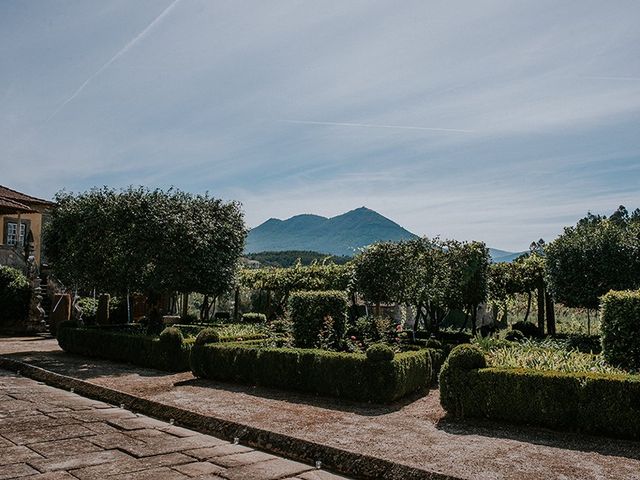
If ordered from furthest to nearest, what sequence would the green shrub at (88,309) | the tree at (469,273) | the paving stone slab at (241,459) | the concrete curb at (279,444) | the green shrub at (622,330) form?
the green shrub at (88,309) → the tree at (469,273) → the green shrub at (622,330) → the paving stone slab at (241,459) → the concrete curb at (279,444)

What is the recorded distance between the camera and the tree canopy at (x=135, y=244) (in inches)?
618

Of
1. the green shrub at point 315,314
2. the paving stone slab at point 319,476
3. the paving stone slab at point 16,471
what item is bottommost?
the paving stone slab at point 319,476

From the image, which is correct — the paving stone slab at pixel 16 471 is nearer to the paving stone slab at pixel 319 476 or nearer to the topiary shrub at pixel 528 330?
the paving stone slab at pixel 319 476

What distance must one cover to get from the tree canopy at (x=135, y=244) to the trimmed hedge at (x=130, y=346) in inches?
58.0

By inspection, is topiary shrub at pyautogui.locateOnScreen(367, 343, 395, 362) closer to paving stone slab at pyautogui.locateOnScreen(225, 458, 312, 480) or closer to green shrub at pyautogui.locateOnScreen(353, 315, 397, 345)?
green shrub at pyautogui.locateOnScreen(353, 315, 397, 345)

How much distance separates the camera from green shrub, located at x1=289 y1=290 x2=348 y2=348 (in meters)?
11.8

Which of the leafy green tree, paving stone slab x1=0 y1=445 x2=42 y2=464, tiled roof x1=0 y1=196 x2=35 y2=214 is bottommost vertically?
paving stone slab x1=0 y1=445 x2=42 y2=464

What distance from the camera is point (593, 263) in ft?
53.7

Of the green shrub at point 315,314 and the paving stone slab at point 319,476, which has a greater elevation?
the green shrub at point 315,314

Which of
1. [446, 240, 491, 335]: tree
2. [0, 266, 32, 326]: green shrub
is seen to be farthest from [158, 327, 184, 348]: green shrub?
[0, 266, 32, 326]: green shrub

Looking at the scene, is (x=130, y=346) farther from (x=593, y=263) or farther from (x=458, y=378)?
(x=593, y=263)

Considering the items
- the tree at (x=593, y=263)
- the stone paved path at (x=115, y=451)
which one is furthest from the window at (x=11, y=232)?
the tree at (x=593, y=263)

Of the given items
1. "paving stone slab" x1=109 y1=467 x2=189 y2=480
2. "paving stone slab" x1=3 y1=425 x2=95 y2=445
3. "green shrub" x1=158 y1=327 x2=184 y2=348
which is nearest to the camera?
"paving stone slab" x1=109 y1=467 x2=189 y2=480

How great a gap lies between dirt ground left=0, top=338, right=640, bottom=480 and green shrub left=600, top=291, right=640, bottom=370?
2867mm
